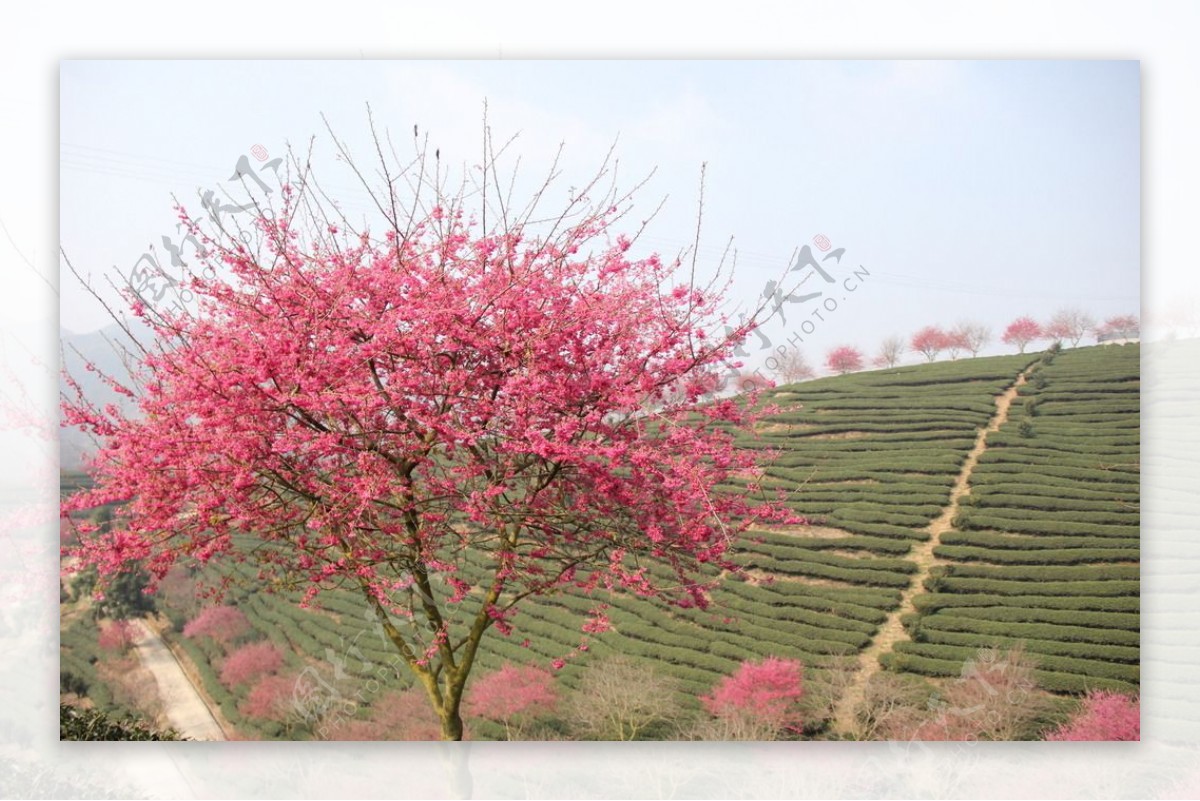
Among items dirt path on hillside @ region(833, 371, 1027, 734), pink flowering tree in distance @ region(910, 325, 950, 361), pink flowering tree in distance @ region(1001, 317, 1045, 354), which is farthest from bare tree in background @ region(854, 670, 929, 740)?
pink flowering tree in distance @ region(1001, 317, 1045, 354)

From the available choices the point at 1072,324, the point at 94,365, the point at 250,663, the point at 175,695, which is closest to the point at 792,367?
the point at 1072,324

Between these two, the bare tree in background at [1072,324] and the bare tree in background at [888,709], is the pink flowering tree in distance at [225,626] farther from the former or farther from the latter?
the bare tree in background at [1072,324]

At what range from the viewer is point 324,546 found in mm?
5039

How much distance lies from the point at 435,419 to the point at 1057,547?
3.03 metres

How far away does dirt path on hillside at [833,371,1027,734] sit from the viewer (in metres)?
5.46

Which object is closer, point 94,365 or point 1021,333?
point 94,365

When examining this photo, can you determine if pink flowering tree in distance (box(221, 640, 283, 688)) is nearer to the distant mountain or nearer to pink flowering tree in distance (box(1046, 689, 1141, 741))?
the distant mountain

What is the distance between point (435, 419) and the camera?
4.70m

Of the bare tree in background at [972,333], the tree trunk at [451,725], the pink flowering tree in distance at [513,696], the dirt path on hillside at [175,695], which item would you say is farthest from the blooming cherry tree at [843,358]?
the dirt path on hillside at [175,695]

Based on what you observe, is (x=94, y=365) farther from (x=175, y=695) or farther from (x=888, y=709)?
(x=888, y=709)

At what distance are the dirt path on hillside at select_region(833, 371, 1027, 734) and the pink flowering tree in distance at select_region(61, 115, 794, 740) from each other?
839mm
